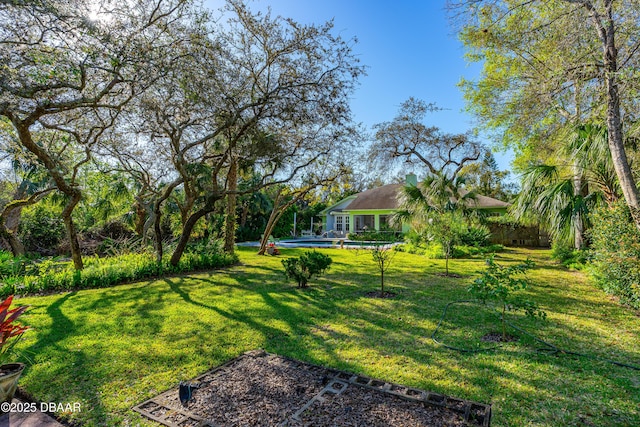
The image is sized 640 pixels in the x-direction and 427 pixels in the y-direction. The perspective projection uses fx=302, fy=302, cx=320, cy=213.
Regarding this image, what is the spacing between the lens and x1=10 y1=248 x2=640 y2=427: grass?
2.88m

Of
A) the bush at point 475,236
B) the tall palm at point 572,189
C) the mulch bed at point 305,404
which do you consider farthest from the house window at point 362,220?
the mulch bed at point 305,404

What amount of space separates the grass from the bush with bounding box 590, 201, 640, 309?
1.29ft

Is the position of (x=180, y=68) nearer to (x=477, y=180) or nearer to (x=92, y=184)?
(x=92, y=184)

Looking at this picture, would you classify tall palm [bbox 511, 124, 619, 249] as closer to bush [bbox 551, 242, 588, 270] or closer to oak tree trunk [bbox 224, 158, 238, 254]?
bush [bbox 551, 242, 588, 270]

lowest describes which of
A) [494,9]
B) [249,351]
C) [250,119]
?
[249,351]

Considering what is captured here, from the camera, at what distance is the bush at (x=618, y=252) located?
5316mm

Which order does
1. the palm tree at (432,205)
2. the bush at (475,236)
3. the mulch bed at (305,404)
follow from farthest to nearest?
the bush at (475,236) < the palm tree at (432,205) < the mulch bed at (305,404)

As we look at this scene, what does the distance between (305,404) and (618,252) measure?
643 cm

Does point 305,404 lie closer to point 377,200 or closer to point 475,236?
point 475,236

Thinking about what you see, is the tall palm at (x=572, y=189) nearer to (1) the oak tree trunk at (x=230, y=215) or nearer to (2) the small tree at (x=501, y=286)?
(2) the small tree at (x=501, y=286)

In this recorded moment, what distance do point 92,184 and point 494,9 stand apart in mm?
14360

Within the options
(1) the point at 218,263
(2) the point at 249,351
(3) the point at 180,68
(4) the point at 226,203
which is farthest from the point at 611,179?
(4) the point at 226,203

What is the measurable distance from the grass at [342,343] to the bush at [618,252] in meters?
0.39

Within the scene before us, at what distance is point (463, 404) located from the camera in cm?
272
